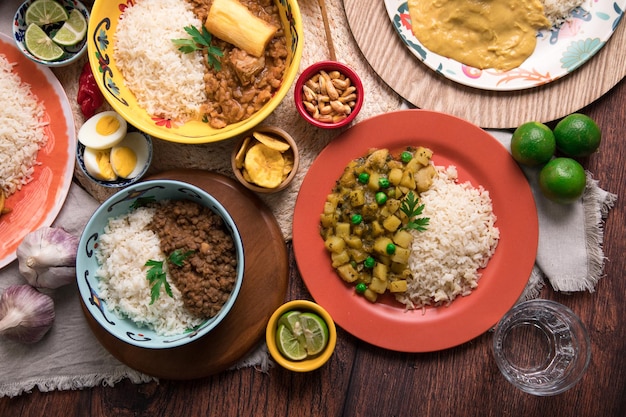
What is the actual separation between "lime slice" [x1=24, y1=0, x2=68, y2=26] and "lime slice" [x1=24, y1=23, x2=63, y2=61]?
3 centimetres

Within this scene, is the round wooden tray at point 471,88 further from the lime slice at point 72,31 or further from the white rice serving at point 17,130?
the white rice serving at point 17,130

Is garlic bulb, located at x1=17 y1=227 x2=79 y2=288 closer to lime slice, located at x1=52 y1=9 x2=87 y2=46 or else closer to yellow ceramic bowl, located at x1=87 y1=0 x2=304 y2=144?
yellow ceramic bowl, located at x1=87 y1=0 x2=304 y2=144

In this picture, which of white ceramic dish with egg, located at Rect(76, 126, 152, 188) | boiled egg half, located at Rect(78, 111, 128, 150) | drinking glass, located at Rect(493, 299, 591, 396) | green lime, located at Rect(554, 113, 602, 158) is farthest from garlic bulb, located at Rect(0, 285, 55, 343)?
green lime, located at Rect(554, 113, 602, 158)

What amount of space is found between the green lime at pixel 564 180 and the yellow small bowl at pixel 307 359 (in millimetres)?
1047

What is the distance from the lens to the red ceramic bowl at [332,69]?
219 centimetres

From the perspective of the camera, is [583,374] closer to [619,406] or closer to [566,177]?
[619,406]

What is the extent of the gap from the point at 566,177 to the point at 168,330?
5.52 ft

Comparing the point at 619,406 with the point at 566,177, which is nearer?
the point at 566,177

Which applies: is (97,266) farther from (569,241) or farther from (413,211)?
(569,241)

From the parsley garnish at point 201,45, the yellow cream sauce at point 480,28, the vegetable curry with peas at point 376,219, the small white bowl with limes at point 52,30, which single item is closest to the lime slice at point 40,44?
the small white bowl with limes at point 52,30

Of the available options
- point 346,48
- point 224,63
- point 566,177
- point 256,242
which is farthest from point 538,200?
point 224,63

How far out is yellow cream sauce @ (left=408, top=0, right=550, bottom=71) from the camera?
230cm

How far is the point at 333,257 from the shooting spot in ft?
7.43

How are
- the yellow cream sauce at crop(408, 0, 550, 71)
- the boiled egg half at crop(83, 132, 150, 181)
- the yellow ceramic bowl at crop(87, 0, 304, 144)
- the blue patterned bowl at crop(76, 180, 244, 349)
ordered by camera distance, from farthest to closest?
1. the yellow cream sauce at crop(408, 0, 550, 71)
2. the boiled egg half at crop(83, 132, 150, 181)
3. the yellow ceramic bowl at crop(87, 0, 304, 144)
4. the blue patterned bowl at crop(76, 180, 244, 349)
